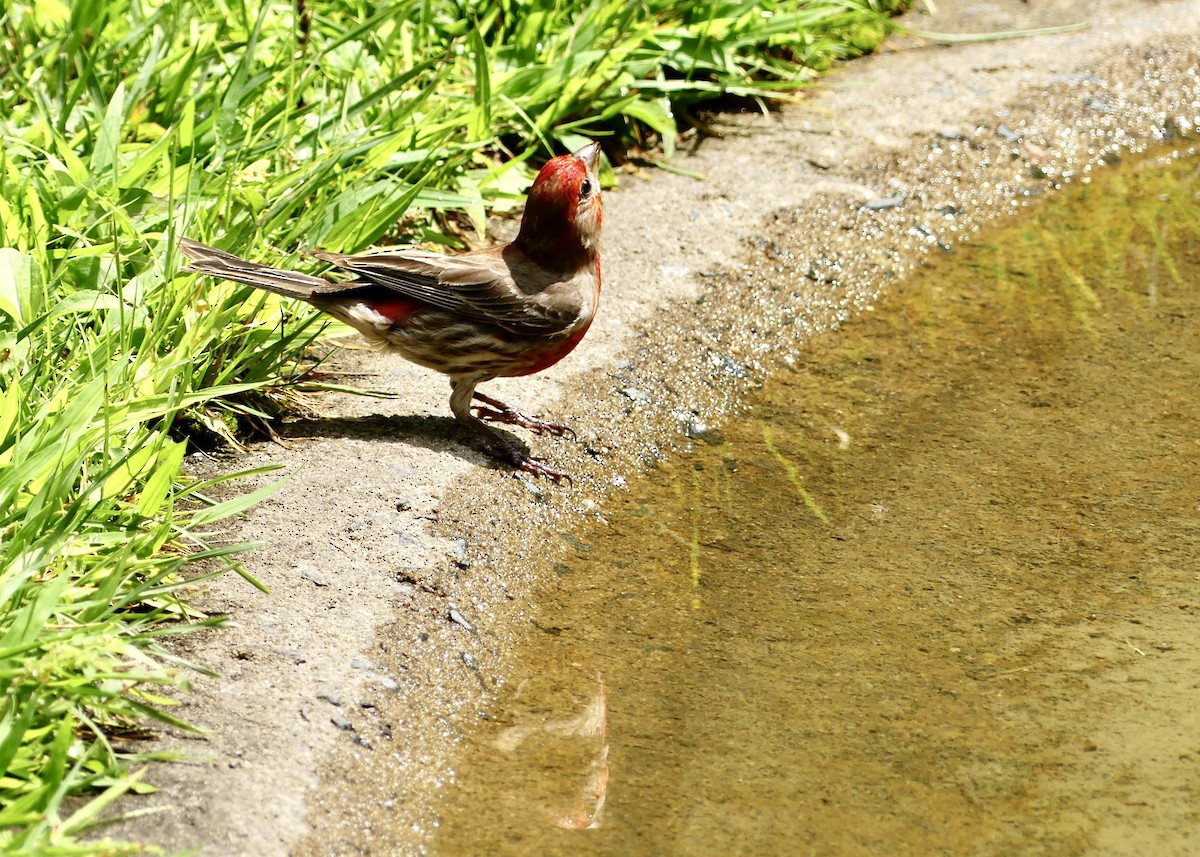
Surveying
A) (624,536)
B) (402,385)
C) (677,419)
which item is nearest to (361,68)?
Result: (402,385)

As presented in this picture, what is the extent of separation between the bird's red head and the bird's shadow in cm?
64

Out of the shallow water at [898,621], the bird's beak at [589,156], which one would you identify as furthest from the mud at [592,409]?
the bird's beak at [589,156]

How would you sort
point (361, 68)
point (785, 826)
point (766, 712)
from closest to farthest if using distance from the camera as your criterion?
point (785, 826) → point (766, 712) → point (361, 68)

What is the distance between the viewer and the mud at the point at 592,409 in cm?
290

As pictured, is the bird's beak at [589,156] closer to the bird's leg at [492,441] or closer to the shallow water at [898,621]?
the bird's leg at [492,441]

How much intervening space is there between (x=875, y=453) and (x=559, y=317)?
3.77 feet

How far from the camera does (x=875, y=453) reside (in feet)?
14.4

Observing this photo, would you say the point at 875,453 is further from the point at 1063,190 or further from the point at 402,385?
the point at 1063,190

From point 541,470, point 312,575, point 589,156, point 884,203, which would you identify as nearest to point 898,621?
point 541,470

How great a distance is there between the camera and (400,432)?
4.19 m

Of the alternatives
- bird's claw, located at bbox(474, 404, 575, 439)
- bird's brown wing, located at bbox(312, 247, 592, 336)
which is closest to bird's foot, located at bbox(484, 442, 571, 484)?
bird's claw, located at bbox(474, 404, 575, 439)

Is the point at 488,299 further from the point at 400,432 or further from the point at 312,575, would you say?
the point at 312,575

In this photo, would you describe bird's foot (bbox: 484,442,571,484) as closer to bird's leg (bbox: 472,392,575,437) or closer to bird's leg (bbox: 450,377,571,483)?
bird's leg (bbox: 450,377,571,483)

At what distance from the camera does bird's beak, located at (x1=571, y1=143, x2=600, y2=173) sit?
4379 mm
